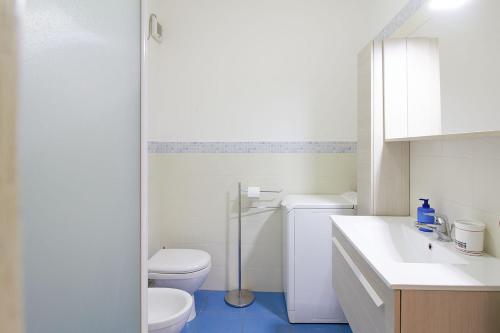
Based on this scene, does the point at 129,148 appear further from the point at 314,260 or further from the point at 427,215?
the point at 314,260

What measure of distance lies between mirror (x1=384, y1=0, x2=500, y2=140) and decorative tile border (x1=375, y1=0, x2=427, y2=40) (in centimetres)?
3

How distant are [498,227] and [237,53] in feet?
6.56

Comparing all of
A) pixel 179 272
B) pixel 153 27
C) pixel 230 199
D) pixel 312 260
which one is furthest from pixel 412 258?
pixel 153 27

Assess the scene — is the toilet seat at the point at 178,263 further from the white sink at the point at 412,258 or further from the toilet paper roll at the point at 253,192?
the white sink at the point at 412,258

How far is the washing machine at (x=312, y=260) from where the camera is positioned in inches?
76.2

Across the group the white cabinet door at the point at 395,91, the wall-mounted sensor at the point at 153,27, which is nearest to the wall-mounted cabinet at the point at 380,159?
the white cabinet door at the point at 395,91

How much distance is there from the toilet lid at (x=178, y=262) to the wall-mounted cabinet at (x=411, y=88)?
55.2 inches

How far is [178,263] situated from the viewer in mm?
1961

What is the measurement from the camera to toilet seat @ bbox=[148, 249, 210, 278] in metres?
1.89

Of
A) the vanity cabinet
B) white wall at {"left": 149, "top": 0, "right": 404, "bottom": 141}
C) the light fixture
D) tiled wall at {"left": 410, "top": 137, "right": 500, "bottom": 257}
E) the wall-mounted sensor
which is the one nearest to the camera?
the vanity cabinet

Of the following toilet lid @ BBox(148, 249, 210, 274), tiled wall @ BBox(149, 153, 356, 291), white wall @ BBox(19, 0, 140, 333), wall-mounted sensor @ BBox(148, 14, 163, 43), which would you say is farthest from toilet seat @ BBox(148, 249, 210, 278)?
wall-mounted sensor @ BBox(148, 14, 163, 43)

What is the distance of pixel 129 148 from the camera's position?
83 cm

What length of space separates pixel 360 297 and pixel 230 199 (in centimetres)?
144

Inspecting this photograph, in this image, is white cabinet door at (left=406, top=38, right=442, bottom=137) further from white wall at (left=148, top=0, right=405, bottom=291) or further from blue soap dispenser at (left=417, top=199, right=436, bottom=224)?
white wall at (left=148, top=0, right=405, bottom=291)
